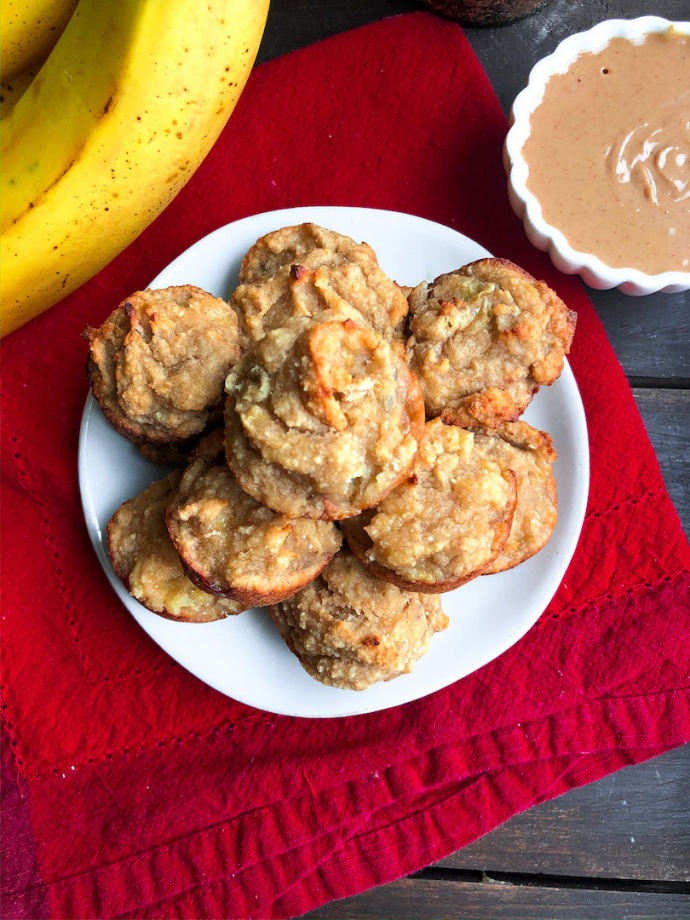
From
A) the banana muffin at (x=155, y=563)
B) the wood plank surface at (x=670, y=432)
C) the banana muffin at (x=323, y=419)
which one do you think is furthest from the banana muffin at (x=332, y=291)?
the wood plank surface at (x=670, y=432)

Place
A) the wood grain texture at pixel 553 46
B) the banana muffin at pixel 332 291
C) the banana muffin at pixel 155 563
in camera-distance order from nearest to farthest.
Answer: the banana muffin at pixel 332 291 < the banana muffin at pixel 155 563 < the wood grain texture at pixel 553 46

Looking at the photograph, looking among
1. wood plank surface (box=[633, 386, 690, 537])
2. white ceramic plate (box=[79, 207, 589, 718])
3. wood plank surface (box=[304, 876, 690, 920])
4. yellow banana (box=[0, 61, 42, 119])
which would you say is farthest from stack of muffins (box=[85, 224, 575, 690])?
wood plank surface (box=[304, 876, 690, 920])

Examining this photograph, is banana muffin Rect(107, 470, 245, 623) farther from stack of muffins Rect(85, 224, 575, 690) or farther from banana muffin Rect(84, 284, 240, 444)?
banana muffin Rect(84, 284, 240, 444)

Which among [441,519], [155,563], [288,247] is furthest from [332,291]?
[155,563]

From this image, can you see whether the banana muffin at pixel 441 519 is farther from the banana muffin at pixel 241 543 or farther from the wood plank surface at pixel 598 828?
the wood plank surface at pixel 598 828

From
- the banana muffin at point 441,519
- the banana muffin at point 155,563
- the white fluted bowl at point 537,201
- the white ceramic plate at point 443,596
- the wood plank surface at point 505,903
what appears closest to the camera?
the banana muffin at point 441,519

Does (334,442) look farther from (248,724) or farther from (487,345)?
(248,724)

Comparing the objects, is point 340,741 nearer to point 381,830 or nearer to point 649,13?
point 381,830
